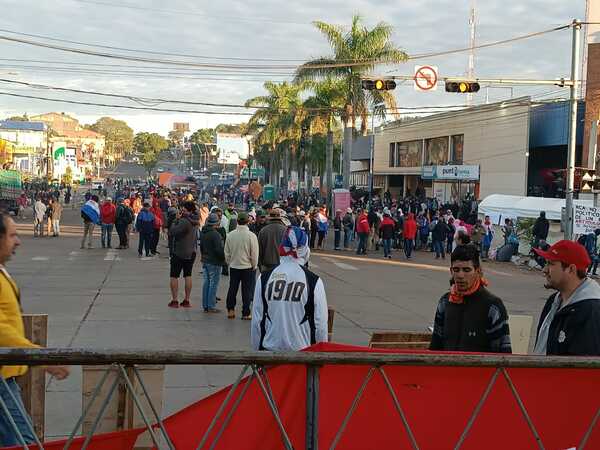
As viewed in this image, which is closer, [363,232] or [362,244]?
[363,232]

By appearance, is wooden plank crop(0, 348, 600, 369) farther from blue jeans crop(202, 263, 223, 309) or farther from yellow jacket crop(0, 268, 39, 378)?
blue jeans crop(202, 263, 223, 309)

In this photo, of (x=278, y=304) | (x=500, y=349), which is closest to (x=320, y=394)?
(x=500, y=349)

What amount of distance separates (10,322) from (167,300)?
9.88 meters

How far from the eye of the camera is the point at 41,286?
15867 mm

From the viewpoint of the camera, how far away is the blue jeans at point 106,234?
973 inches

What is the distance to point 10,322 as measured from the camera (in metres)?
4.19

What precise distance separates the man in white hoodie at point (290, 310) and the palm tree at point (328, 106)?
35.2 meters

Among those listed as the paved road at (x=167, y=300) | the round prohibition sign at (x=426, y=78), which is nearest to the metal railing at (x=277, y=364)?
the paved road at (x=167, y=300)

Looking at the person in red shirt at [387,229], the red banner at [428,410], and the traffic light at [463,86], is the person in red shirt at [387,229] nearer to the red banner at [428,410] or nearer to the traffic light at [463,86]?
the traffic light at [463,86]

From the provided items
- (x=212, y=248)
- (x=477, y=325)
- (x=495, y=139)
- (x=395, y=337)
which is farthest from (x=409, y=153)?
(x=477, y=325)

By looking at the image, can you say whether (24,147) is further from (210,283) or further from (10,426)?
(10,426)

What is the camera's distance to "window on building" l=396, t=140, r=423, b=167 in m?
52.9

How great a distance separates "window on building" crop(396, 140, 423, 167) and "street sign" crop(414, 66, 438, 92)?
32.7m

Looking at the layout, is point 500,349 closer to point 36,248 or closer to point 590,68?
point 36,248
